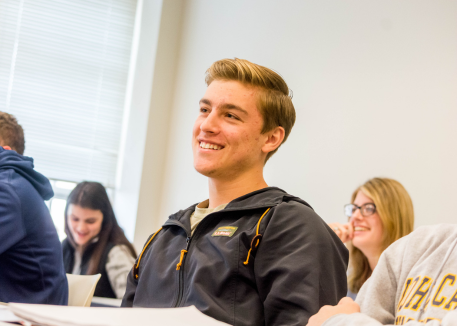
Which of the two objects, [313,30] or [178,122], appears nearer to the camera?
[313,30]

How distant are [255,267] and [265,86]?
2.02 ft

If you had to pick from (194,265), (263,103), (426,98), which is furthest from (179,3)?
(194,265)

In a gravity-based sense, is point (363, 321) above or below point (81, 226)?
above

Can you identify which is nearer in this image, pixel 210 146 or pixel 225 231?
pixel 225 231

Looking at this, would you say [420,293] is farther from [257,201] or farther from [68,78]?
[68,78]

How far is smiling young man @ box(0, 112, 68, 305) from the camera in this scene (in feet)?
6.18

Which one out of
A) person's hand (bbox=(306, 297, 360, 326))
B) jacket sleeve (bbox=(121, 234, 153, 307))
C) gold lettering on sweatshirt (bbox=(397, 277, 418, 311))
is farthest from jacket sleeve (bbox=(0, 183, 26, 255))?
gold lettering on sweatshirt (bbox=(397, 277, 418, 311))

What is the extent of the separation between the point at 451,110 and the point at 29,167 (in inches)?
79.4

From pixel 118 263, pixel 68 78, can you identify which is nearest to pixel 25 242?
pixel 118 263

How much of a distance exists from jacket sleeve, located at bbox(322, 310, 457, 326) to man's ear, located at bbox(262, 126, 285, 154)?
2.47ft

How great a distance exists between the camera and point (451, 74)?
7.90 feet

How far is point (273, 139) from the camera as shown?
1.60m

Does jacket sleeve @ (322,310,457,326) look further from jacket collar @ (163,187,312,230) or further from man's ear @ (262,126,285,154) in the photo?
man's ear @ (262,126,285,154)

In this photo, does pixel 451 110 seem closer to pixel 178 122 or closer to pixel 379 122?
pixel 379 122
